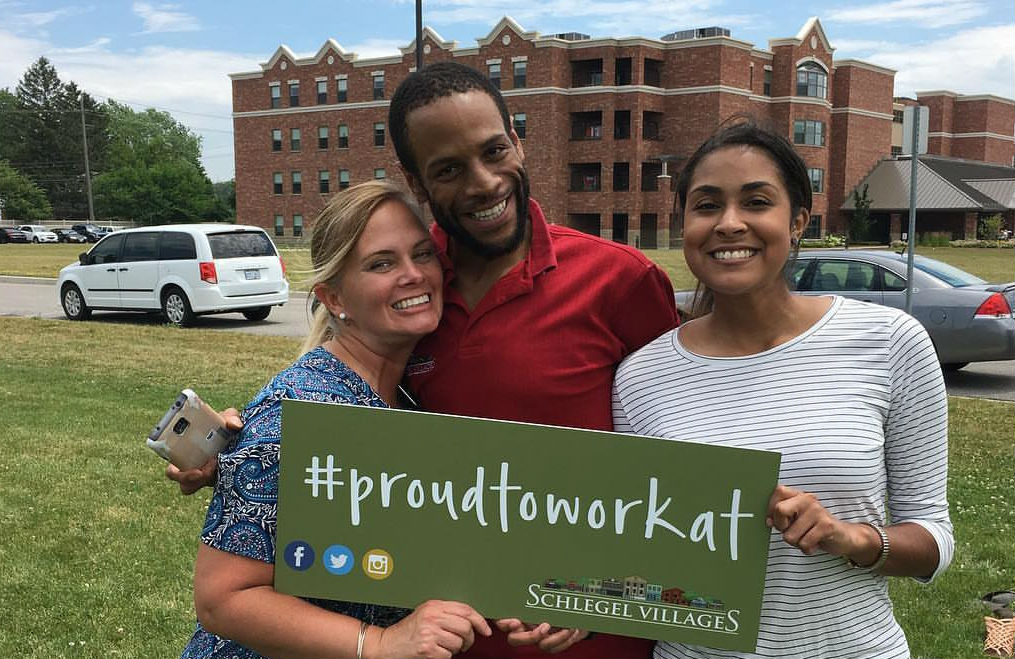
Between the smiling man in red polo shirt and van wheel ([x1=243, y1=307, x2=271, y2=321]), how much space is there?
47.7ft

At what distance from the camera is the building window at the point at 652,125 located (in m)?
51.1

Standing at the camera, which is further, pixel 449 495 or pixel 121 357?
pixel 121 357

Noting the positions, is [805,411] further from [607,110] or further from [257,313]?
[607,110]

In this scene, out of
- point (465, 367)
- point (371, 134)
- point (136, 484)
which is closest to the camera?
point (465, 367)

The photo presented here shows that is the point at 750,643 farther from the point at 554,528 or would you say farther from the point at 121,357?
the point at 121,357

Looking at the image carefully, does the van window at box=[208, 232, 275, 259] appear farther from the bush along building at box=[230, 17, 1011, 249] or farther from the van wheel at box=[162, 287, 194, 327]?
the bush along building at box=[230, 17, 1011, 249]

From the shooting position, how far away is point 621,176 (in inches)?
2020

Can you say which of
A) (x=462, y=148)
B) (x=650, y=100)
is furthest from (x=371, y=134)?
(x=462, y=148)

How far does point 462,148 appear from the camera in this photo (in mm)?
2133

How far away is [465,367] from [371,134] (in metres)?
55.5

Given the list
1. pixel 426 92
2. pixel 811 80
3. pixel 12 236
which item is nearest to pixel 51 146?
pixel 12 236

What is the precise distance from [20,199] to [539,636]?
87952 millimetres

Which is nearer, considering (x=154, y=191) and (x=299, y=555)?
(x=299, y=555)

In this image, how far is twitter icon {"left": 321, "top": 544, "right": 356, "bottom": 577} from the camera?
183cm
